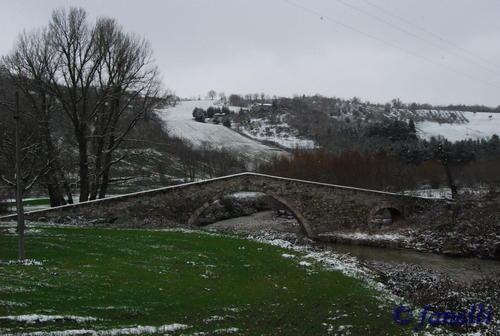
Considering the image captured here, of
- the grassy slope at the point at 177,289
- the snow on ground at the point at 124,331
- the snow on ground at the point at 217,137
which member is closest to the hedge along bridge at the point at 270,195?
the grassy slope at the point at 177,289

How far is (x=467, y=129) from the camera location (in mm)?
132625

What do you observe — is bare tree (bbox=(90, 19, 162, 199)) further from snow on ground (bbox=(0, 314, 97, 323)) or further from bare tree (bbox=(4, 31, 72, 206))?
snow on ground (bbox=(0, 314, 97, 323))

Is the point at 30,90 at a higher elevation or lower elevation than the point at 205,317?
higher

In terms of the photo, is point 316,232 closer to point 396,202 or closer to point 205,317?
point 396,202

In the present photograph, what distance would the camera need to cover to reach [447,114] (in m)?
175

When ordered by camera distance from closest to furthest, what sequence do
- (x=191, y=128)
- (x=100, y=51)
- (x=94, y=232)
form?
(x=94, y=232), (x=100, y=51), (x=191, y=128)

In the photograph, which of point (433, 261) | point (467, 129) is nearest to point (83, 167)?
point (433, 261)

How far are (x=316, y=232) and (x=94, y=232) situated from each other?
1583cm

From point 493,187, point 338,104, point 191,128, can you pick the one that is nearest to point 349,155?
point 493,187

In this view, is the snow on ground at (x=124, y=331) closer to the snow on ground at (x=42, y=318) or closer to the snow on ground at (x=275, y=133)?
the snow on ground at (x=42, y=318)

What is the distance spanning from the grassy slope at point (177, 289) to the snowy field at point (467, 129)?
110 m

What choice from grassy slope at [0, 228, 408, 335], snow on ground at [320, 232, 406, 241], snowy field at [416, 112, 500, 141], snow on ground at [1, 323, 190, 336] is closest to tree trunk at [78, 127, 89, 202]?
grassy slope at [0, 228, 408, 335]

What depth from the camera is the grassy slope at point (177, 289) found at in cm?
711

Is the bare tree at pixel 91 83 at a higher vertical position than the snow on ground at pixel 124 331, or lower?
higher
